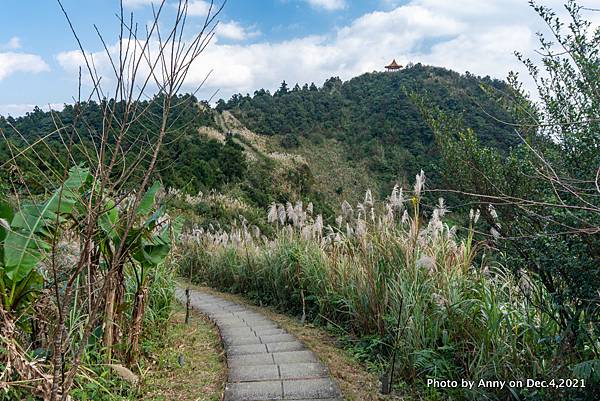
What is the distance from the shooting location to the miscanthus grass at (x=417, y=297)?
3.29m

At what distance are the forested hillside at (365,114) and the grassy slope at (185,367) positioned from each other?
1113 inches

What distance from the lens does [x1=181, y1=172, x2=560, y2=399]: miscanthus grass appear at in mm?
3295

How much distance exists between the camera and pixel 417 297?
4.01m

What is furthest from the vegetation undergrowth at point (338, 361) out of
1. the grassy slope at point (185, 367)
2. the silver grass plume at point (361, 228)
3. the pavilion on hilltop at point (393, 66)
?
the pavilion on hilltop at point (393, 66)

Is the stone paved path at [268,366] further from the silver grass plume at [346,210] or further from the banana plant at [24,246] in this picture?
the silver grass plume at [346,210]

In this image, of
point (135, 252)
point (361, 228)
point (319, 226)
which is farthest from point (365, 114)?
point (135, 252)

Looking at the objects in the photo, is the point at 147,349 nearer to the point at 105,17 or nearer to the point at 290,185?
the point at 105,17

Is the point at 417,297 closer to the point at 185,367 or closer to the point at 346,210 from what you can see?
the point at 185,367

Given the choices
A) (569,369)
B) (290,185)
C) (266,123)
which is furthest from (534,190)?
(266,123)

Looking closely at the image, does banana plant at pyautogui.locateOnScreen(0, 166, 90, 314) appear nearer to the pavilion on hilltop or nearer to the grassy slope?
the grassy slope

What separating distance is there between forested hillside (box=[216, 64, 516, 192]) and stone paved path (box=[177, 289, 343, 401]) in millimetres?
27885

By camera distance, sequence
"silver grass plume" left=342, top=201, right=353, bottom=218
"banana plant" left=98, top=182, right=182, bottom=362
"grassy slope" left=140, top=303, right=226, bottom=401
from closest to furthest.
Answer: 1. "banana plant" left=98, top=182, right=182, bottom=362
2. "grassy slope" left=140, top=303, right=226, bottom=401
3. "silver grass plume" left=342, top=201, right=353, bottom=218

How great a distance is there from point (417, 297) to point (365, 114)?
4196 centimetres

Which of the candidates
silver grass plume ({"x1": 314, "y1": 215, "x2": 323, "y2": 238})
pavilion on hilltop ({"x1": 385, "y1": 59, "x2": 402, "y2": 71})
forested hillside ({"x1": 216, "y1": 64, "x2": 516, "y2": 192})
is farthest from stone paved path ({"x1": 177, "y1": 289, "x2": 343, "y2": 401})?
pavilion on hilltop ({"x1": 385, "y1": 59, "x2": 402, "y2": 71})
